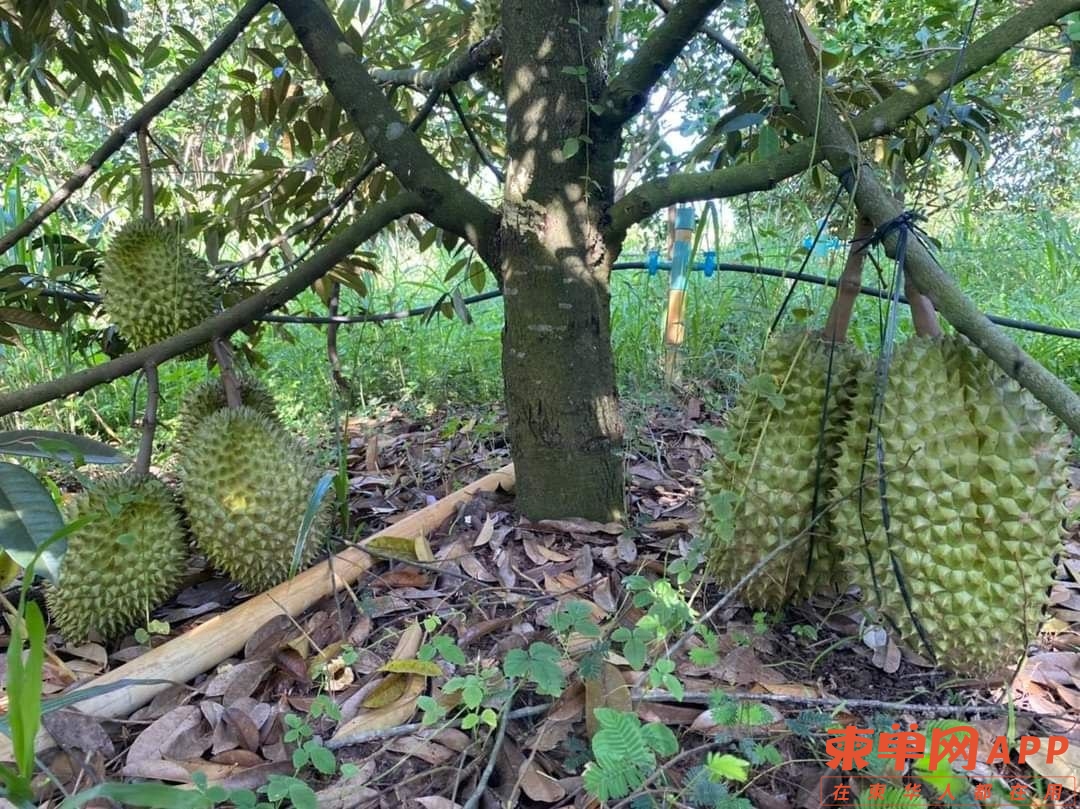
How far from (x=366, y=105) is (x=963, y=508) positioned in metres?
1.30

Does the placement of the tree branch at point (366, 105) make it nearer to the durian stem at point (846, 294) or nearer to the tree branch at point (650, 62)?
the tree branch at point (650, 62)

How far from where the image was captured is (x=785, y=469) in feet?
3.68

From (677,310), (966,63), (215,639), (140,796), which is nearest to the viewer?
(140,796)

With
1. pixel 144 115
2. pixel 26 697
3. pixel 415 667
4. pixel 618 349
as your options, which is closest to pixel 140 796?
pixel 26 697

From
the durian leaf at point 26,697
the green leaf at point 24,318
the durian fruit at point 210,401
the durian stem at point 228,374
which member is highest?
the green leaf at point 24,318

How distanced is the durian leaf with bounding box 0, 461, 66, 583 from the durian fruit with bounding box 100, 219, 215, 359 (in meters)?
0.63

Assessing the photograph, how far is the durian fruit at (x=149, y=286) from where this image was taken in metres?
1.49

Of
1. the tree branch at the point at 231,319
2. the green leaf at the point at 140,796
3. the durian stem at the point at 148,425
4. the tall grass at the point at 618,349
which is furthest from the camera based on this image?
the tall grass at the point at 618,349

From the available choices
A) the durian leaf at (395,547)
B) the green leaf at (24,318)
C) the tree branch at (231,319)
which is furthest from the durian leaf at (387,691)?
the green leaf at (24,318)

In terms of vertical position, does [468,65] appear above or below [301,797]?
above

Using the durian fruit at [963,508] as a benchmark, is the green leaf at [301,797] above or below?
below

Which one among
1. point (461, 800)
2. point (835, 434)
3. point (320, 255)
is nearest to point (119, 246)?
point (320, 255)

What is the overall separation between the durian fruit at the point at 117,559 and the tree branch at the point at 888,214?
4.10 ft

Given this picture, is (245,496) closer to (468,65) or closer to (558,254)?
(558,254)
